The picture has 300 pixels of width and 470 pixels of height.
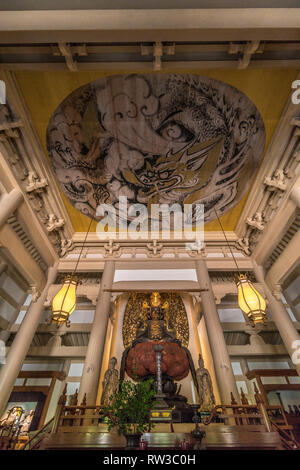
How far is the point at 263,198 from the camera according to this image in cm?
515

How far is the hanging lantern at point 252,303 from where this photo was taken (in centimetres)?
346

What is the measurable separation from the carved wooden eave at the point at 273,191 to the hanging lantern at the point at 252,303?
1828mm

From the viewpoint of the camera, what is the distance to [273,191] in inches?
193

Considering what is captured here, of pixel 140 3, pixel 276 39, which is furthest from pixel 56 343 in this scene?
pixel 276 39

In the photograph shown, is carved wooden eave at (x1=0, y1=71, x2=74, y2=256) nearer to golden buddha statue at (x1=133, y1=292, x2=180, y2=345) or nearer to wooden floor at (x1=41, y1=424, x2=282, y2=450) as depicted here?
golden buddha statue at (x1=133, y1=292, x2=180, y2=345)

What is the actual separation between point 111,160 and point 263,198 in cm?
365

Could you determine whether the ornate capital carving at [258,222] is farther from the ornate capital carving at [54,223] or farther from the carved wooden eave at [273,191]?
the ornate capital carving at [54,223]

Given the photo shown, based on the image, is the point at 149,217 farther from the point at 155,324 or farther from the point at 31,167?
the point at 31,167

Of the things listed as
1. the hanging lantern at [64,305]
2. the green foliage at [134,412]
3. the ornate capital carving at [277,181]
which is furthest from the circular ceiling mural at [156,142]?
the green foliage at [134,412]

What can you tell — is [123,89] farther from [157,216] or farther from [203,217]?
[203,217]

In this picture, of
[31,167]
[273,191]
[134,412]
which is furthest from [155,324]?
→ [31,167]

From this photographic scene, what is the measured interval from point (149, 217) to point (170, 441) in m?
4.68

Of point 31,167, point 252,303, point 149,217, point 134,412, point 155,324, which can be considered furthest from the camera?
point 149,217
